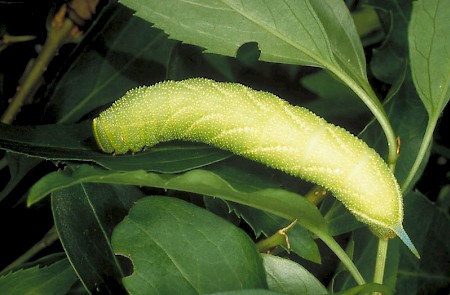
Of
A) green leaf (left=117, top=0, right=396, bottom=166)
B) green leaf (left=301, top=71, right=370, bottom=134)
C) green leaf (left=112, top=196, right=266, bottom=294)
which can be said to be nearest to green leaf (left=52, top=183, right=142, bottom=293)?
green leaf (left=112, top=196, right=266, bottom=294)

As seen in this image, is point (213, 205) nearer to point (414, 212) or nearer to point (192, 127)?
point (192, 127)

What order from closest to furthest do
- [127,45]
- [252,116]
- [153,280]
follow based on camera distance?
[153,280] → [252,116] → [127,45]

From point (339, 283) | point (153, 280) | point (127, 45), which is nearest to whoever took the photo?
point (153, 280)

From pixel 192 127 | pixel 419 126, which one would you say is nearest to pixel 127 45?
pixel 192 127

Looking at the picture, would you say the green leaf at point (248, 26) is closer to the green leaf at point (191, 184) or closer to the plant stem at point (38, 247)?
the green leaf at point (191, 184)

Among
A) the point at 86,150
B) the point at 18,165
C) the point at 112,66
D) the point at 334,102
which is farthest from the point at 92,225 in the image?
the point at 334,102

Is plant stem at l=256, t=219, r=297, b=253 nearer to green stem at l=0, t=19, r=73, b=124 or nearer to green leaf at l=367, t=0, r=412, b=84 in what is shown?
green leaf at l=367, t=0, r=412, b=84
